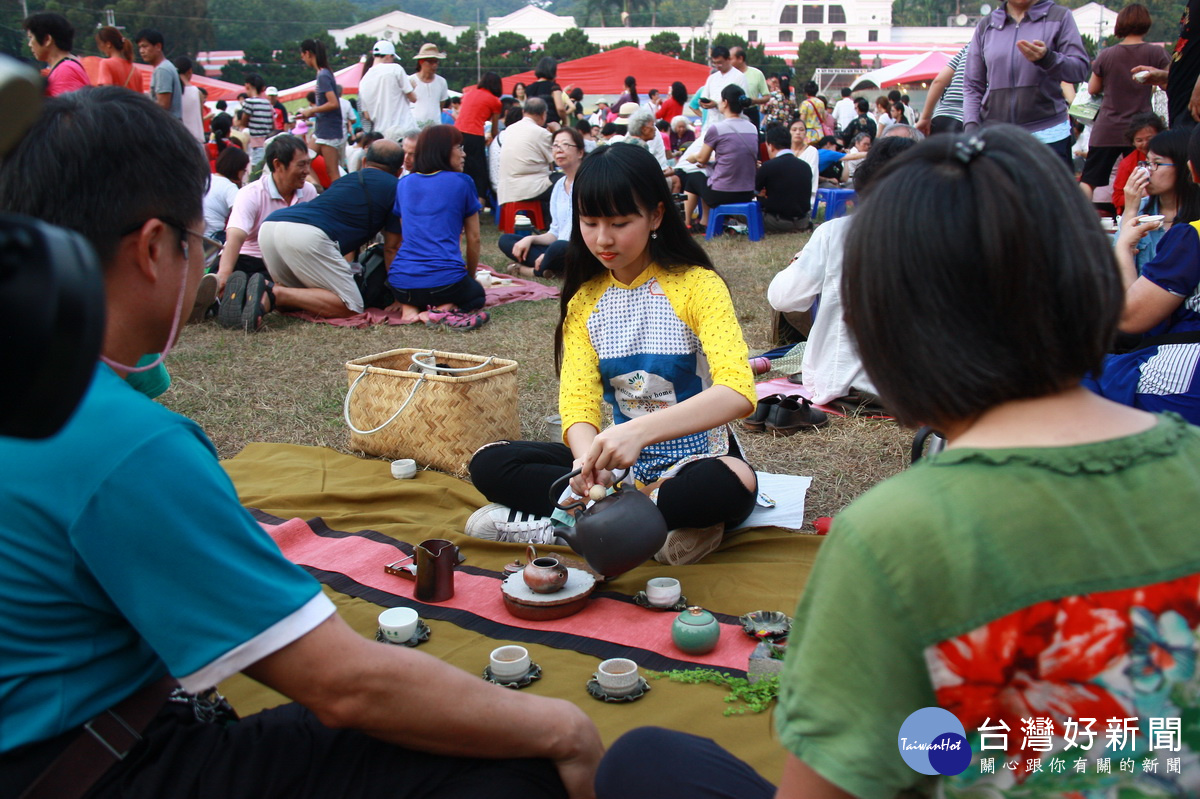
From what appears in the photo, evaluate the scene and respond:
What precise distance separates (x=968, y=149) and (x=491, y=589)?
2.19 metres

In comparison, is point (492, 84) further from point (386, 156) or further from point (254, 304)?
point (254, 304)

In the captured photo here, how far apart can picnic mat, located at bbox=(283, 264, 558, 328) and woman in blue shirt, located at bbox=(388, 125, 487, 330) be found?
204 mm

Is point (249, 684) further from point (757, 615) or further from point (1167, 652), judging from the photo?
point (1167, 652)

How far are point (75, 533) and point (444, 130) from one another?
18.4 feet

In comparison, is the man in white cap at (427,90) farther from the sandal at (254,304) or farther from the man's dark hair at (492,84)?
the sandal at (254,304)

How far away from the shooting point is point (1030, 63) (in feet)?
17.4

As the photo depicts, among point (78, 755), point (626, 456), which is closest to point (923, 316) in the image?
point (78, 755)

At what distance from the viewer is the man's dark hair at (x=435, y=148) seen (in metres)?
6.21

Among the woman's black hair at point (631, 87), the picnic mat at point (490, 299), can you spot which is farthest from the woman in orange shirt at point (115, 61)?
the woman's black hair at point (631, 87)

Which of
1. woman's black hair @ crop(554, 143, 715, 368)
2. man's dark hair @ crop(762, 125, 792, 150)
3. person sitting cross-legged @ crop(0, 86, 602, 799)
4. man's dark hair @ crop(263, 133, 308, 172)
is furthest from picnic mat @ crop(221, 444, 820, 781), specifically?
man's dark hair @ crop(762, 125, 792, 150)

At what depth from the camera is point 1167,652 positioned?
0.88 meters

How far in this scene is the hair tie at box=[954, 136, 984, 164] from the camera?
938mm

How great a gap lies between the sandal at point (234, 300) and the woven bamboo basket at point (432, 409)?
2422 millimetres

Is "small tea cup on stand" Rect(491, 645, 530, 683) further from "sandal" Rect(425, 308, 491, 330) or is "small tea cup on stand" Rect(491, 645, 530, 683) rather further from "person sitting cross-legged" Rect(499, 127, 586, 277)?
"person sitting cross-legged" Rect(499, 127, 586, 277)
